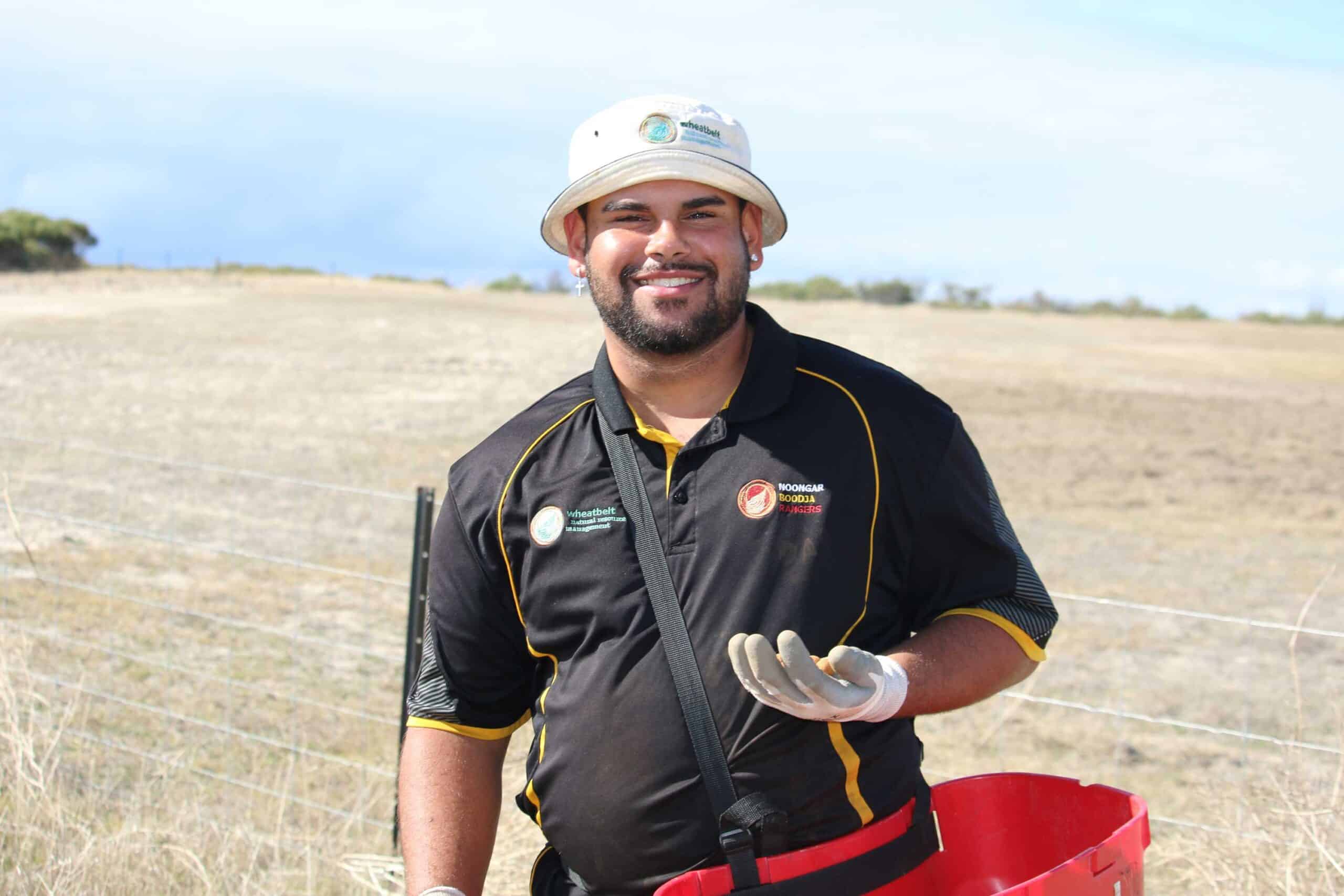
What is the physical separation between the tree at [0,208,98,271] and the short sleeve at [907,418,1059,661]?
52029 mm

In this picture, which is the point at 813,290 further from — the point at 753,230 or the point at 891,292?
the point at 753,230

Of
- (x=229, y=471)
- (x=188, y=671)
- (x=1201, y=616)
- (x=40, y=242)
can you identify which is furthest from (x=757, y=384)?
(x=40, y=242)

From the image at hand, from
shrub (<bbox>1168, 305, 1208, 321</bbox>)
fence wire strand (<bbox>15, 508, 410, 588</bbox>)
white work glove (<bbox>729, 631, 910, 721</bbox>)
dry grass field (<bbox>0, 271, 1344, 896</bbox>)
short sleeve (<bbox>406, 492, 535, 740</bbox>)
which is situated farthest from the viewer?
shrub (<bbox>1168, 305, 1208, 321</bbox>)

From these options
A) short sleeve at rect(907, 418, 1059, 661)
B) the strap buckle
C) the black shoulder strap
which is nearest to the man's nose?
the black shoulder strap

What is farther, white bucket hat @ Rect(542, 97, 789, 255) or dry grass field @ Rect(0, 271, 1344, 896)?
dry grass field @ Rect(0, 271, 1344, 896)

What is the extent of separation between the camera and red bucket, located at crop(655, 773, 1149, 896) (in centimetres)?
233

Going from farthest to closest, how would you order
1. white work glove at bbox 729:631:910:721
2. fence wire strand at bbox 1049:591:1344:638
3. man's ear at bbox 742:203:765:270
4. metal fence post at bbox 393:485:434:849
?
metal fence post at bbox 393:485:434:849, fence wire strand at bbox 1049:591:1344:638, man's ear at bbox 742:203:765:270, white work glove at bbox 729:631:910:721

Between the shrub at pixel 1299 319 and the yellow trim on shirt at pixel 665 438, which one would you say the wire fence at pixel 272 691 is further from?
the shrub at pixel 1299 319

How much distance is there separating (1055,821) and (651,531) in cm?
97

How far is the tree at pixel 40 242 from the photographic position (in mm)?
49281

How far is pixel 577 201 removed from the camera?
2771 millimetres

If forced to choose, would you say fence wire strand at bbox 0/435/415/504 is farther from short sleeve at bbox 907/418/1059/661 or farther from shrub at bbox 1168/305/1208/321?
shrub at bbox 1168/305/1208/321

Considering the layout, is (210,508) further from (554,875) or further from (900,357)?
(900,357)

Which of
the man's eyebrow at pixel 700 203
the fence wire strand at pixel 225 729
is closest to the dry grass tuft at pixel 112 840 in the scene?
the fence wire strand at pixel 225 729
